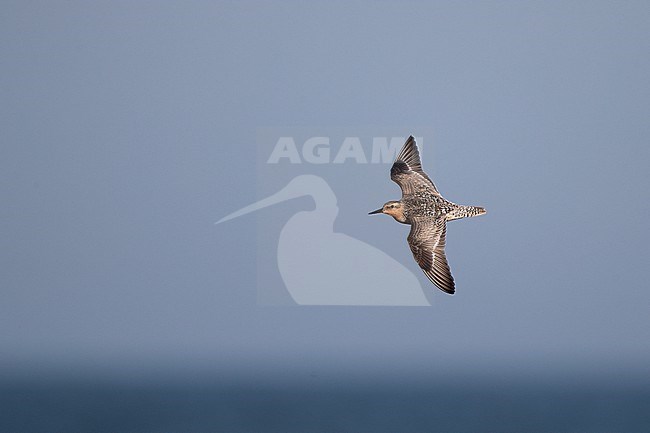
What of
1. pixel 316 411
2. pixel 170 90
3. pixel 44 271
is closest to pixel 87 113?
pixel 170 90

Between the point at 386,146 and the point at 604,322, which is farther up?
the point at 386,146

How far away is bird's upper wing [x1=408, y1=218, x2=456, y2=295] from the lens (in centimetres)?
362

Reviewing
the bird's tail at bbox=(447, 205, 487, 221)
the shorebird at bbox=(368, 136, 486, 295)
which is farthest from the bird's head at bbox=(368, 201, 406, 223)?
the bird's tail at bbox=(447, 205, 487, 221)

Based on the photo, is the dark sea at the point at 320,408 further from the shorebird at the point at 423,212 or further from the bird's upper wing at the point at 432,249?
the bird's upper wing at the point at 432,249

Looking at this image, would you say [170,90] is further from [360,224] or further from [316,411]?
[316,411]

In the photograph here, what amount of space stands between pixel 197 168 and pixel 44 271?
3.29ft

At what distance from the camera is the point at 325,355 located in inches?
171

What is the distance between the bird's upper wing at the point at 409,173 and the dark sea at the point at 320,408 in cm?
113

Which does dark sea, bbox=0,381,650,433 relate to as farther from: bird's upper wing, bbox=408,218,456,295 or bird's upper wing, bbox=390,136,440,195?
bird's upper wing, bbox=390,136,440,195

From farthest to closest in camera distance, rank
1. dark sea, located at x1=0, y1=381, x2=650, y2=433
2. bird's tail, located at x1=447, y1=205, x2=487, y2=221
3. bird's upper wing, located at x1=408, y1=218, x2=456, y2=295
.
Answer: dark sea, located at x1=0, y1=381, x2=650, y2=433
bird's tail, located at x1=447, y1=205, x2=487, y2=221
bird's upper wing, located at x1=408, y1=218, x2=456, y2=295

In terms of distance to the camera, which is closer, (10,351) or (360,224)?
(360,224)

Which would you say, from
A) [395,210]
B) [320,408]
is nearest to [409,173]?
[395,210]

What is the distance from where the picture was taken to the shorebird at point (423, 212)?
364cm

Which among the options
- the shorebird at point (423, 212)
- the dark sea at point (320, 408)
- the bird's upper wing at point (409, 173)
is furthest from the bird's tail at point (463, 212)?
the dark sea at point (320, 408)
